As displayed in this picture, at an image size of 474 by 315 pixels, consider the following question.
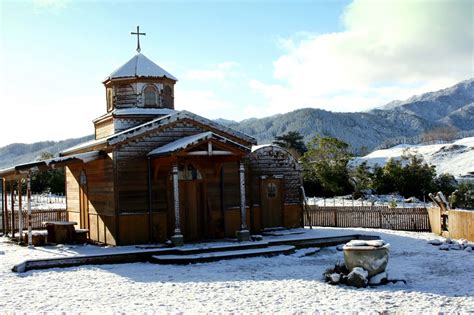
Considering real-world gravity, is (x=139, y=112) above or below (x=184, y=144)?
above

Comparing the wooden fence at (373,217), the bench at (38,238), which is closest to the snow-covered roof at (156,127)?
the bench at (38,238)

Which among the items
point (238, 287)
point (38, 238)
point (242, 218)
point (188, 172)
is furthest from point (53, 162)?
point (238, 287)

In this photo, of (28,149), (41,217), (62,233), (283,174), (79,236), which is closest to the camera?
(62,233)

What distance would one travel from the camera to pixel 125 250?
17.6m

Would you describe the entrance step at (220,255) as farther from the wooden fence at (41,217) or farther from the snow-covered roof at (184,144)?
the wooden fence at (41,217)

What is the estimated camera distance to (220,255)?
16953 millimetres

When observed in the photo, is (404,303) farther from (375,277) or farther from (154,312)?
(154,312)

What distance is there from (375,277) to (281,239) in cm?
674

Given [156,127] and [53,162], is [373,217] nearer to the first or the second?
[156,127]

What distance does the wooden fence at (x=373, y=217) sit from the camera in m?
23.8

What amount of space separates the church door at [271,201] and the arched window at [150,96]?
565 centimetres

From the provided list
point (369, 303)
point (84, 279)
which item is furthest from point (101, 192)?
point (369, 303)

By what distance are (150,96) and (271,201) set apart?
6731 mm

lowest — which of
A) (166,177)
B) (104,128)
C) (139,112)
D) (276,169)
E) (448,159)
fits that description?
(166,177)
